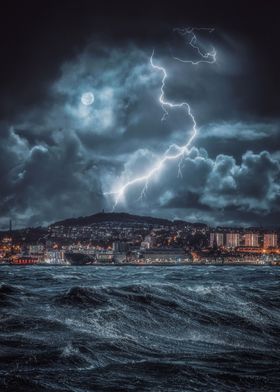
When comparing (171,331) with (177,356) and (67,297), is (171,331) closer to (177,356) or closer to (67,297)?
(177,356)

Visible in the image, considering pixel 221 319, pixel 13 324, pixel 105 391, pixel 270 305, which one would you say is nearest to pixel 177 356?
pixel 105 391

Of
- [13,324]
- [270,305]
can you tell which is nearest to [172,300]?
[270,305]

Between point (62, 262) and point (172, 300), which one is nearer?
point (172, 300)

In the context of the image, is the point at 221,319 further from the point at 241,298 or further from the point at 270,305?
the point at 241,298

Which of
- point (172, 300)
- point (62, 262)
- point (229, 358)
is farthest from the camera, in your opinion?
point (62, 262)

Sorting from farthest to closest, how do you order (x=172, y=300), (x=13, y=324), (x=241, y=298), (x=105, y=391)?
(x=241, y=298), (x=172, y=300), (x=13, y=324), (x=105, y=391)

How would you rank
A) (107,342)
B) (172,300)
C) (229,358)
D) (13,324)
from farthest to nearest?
1. (172,300)
2. (13,324)
3. (107,342)
4. (229,358)
